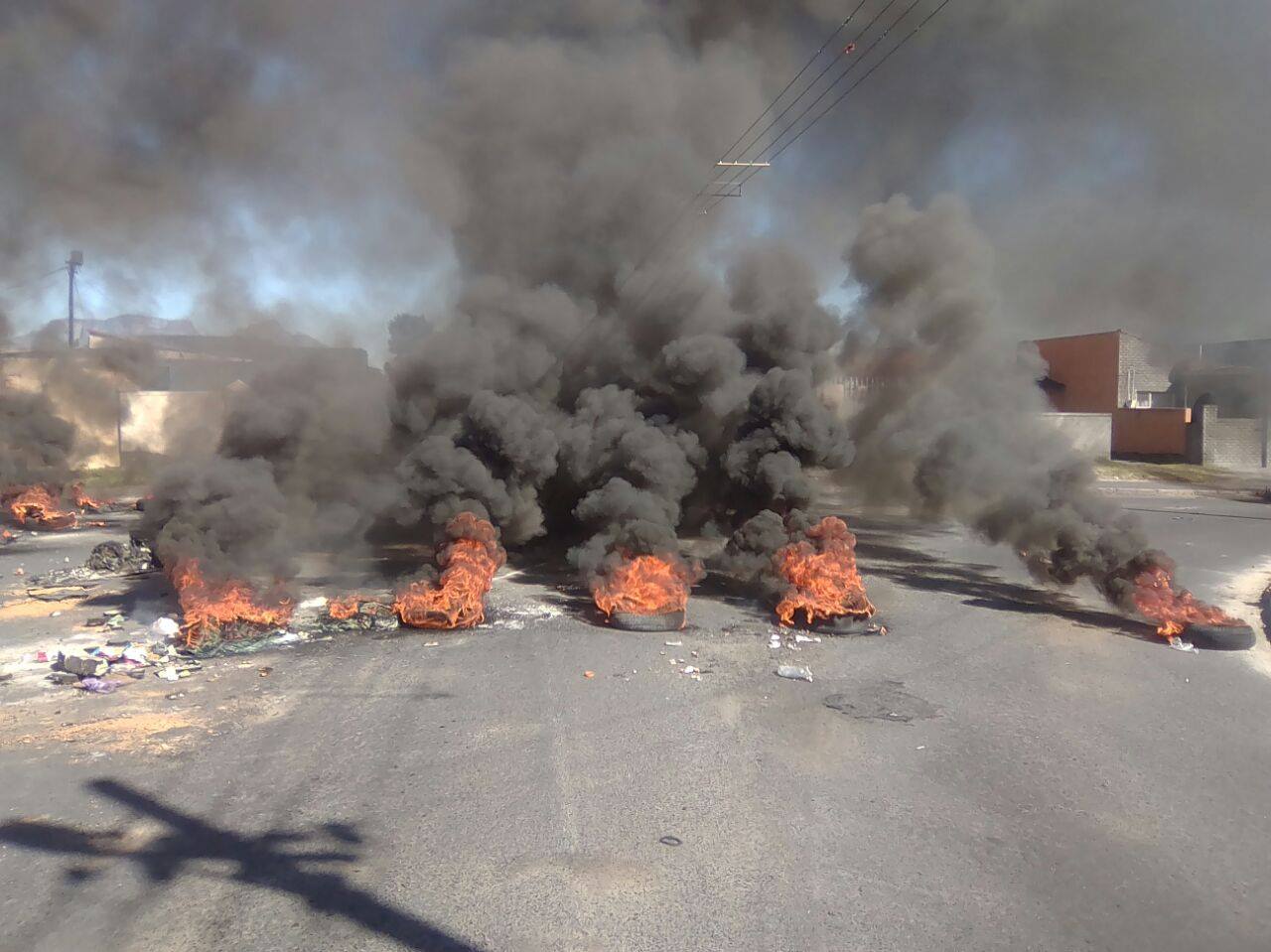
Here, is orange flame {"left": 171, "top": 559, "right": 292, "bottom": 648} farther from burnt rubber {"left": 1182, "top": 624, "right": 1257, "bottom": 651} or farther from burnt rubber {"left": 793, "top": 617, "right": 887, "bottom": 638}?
burnt rubber {"left": 1182, "top": 624, "right": 1257, "bottom": 651}

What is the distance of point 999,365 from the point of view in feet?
49.8

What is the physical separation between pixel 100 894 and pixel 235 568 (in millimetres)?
6042

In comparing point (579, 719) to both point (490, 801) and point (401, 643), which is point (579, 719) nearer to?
point (490, 801)

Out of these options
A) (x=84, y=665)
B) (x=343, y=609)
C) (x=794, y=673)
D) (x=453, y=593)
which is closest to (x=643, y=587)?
(x=453, y=593)

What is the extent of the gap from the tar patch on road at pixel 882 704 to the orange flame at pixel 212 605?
21.6ft

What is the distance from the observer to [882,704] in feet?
25.4

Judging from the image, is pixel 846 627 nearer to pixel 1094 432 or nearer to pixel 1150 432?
pixel 1094 432

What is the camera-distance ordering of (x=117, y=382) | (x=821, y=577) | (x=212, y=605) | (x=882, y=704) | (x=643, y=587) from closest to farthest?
(x=882, y=704) → (x=212, y=605) → (x=821, y=577) → (x=643, y=587) → (x=117, y=382)

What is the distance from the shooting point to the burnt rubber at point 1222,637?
9516 mm

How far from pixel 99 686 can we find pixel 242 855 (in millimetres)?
4258

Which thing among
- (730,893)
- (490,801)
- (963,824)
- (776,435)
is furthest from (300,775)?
(776,435)

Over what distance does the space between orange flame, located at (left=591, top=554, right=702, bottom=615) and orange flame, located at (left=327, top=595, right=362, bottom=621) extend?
3.09 metres

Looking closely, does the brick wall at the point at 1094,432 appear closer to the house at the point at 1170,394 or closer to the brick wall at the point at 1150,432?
the house at the point at 1170,394

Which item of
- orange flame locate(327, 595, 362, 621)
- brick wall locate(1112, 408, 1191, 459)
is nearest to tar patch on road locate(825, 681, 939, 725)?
orange flame locate(327, 595, 362, 621)
